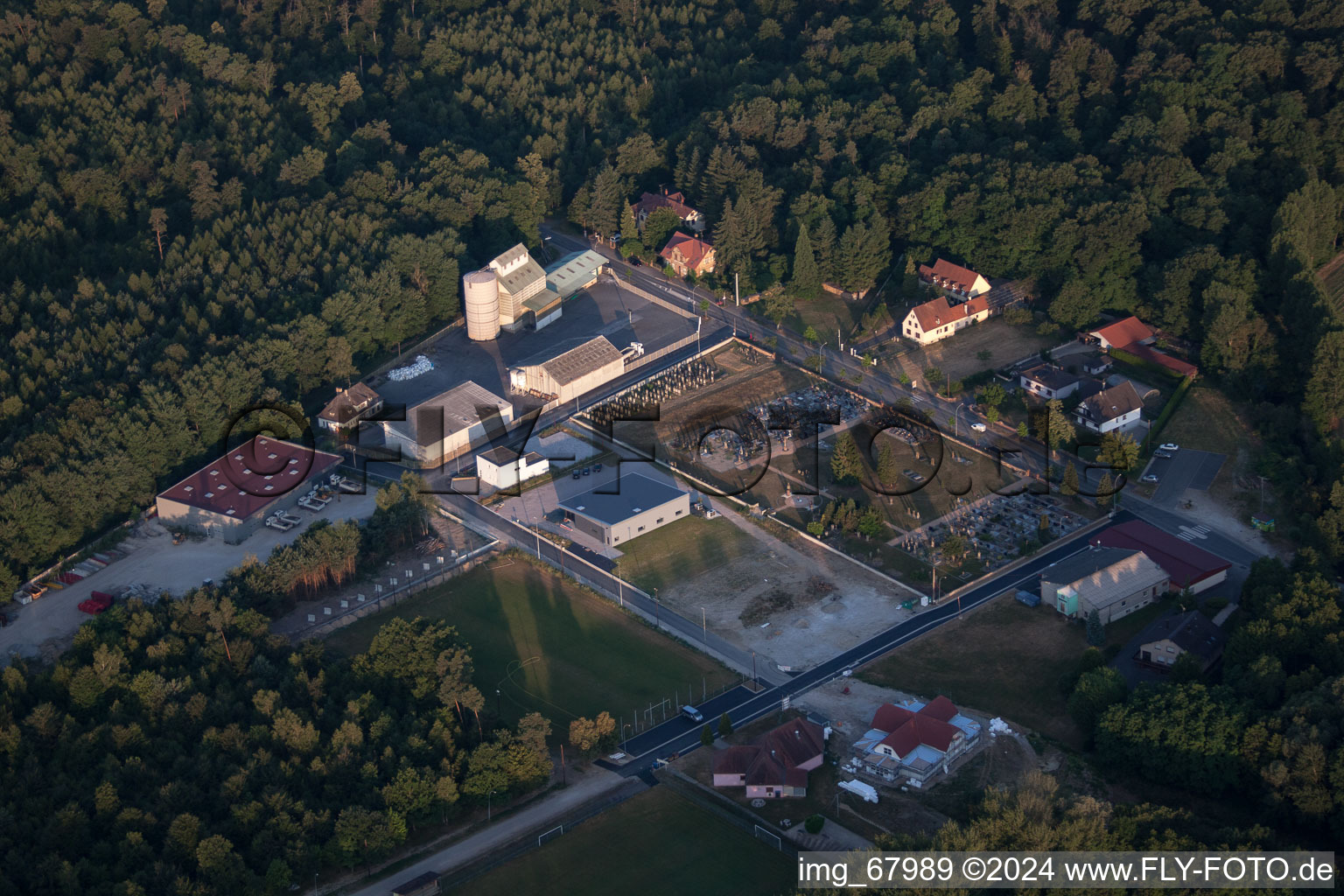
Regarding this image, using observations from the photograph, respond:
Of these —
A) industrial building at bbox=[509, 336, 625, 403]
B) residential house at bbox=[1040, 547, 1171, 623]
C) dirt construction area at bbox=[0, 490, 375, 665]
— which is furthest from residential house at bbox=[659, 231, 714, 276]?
residential house at bbox=[1040, 547, 1171, 623]

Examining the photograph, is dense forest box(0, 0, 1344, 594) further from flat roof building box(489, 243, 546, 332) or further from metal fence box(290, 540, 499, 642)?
metal fence box(290, 540, 499, 642)

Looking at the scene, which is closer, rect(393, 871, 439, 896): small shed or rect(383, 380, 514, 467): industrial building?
rect(393, 871, 439, 896): small shed

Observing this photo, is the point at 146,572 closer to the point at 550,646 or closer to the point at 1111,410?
the point at 550,646

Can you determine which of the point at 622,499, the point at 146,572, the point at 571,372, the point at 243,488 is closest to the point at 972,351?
the point at 571,372

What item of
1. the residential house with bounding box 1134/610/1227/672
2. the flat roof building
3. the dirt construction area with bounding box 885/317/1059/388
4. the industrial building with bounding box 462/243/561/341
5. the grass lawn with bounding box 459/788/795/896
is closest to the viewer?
the grass lawn with bounding box 459/788/795/896

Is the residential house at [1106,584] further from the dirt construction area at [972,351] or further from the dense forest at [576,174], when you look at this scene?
the dirt construction area at [972,351]
